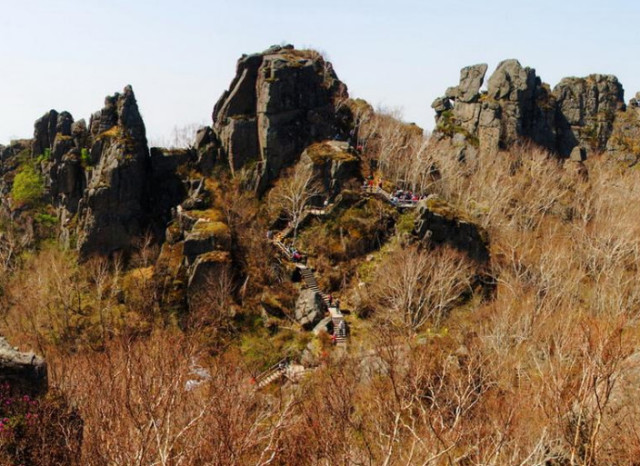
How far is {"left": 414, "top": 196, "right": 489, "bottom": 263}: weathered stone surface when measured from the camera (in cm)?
4050

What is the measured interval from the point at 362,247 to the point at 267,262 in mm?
10352

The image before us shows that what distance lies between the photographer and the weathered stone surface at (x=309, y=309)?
127 feet

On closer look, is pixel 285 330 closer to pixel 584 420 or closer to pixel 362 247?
pixel 362 247

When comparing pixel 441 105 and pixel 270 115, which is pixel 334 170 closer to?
pixel 270 115

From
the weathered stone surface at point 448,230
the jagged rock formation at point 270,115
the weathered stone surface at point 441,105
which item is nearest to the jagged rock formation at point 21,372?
the weathered stone surface at point 448,230

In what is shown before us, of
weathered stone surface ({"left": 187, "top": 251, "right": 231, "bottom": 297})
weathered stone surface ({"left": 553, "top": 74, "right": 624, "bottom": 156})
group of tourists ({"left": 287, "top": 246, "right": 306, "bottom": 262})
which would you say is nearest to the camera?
weathered stone surface ({"left": 187, "top": 251, "right": 231, "bottom": 297})

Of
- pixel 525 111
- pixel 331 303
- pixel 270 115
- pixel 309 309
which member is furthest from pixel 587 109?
pixel 309 309

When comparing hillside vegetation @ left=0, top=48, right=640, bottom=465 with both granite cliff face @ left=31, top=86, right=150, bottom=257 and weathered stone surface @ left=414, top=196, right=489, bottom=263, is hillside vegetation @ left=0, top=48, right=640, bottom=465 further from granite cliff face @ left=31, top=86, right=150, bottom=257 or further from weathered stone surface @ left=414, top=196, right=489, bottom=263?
granite cliff face @ left=31, top=86, right=150, bottom=257

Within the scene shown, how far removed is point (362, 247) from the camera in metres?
45.8

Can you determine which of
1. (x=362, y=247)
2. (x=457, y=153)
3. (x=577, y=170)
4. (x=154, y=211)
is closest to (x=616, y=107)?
(x=577, y=170)

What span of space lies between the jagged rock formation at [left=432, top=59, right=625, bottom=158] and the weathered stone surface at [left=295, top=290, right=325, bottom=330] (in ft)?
136

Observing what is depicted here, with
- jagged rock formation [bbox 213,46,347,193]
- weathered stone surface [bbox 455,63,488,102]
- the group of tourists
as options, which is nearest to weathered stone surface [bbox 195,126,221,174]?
jagged rock formation [bbox 213,46,347,193]

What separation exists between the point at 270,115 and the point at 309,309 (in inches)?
1208

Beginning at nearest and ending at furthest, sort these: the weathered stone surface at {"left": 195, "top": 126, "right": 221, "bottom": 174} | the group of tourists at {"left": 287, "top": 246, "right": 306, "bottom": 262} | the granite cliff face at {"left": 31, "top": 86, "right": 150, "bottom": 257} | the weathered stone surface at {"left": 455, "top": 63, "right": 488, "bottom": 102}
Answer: the group of tourists at {"left": 287, "top": 246, "right": 306, "bottom": 262} → the granite cliff face at {"left": 31, "top": 86, "right": 150, "bottom": 257} → the weathered stone surface at {"left": 195, "top": 126, "right": 221, "bottom": 174} → the weathered stone surface at {"left": 455, "top": 63, "right": 488, "bottom": 102}
